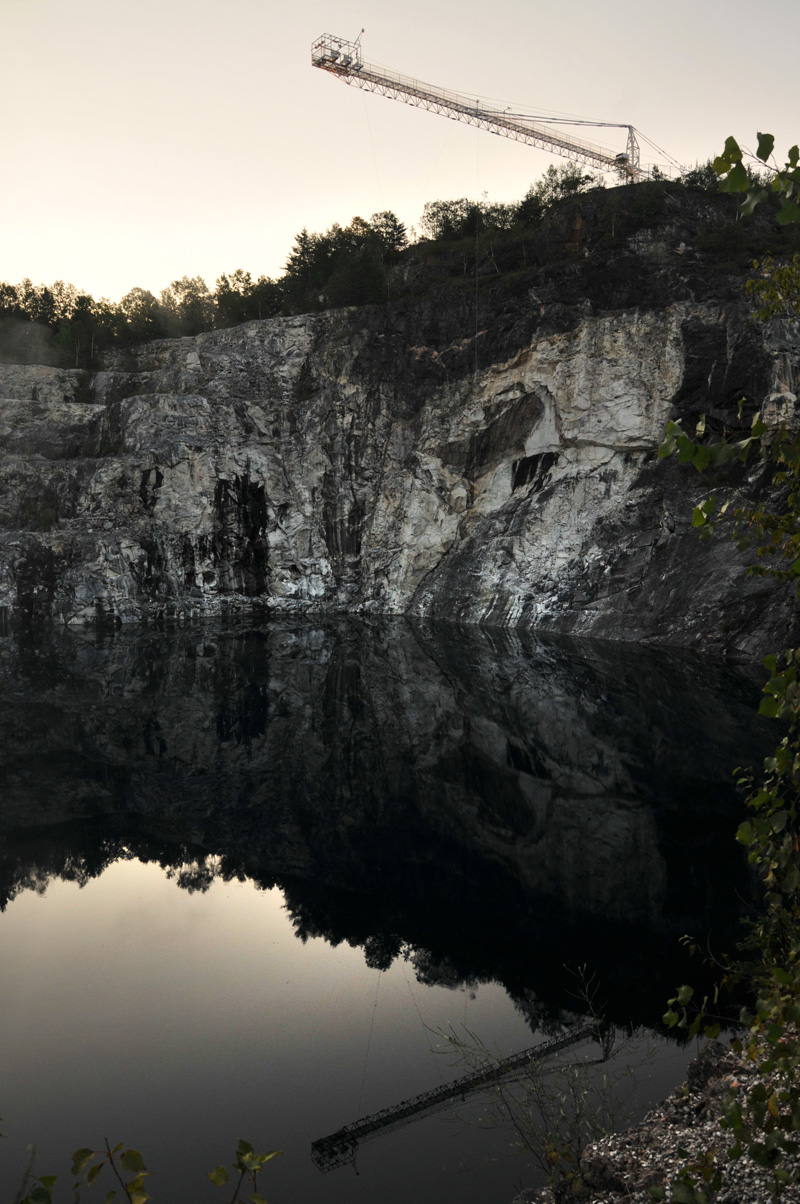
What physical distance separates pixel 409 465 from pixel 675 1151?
4640 centimetres

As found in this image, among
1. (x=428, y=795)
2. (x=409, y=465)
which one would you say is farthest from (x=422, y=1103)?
(x=409, y=465)

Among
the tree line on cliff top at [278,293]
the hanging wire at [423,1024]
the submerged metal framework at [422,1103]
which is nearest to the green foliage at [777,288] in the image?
the submerged metal framework at [422,1103]

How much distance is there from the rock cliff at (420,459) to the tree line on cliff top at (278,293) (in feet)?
16.4

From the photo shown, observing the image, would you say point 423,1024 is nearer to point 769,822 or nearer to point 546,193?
point 769,822

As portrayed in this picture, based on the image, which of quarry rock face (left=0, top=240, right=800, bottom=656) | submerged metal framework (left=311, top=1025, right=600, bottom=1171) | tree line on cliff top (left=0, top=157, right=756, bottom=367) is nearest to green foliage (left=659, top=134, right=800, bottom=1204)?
submerged metal framework (left=311, top=1025, right=600, bottom=1171)

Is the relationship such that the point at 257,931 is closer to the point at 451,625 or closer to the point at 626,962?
the point at 626,962

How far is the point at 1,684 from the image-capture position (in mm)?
26656

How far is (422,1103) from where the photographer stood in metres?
7.14

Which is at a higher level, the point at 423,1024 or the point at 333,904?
the point at 333,904

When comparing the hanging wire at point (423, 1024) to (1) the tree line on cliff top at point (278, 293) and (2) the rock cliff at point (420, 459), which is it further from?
(1) the tree line on cliff top at point (278, 293)

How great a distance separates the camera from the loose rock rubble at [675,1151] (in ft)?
16.6

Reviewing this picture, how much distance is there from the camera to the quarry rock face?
38625mm

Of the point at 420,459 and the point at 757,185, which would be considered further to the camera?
the point at 420,459

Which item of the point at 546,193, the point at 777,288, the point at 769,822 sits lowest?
the point at 769,822
